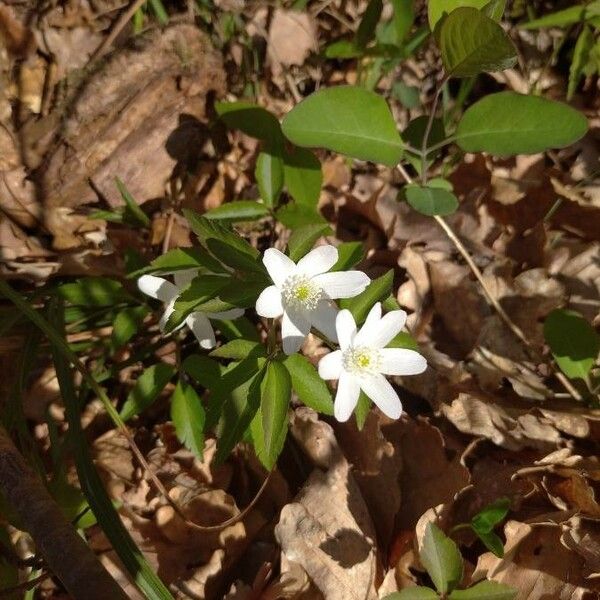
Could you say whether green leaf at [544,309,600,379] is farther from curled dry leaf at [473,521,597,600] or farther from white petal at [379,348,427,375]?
white petal at [379,348,427,375]

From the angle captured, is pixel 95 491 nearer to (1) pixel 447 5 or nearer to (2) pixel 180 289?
(2) pixel 180 289

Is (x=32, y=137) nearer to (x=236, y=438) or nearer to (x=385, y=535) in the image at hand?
(x=236, y=438)

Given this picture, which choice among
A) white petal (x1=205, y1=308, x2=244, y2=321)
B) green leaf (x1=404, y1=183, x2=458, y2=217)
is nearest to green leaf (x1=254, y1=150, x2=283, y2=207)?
green leaf (x1=404, y1=183, x2=458, y2=217)

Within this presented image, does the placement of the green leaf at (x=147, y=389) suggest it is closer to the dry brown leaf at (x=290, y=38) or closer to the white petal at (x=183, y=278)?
the white petal at (x=183, y=278)

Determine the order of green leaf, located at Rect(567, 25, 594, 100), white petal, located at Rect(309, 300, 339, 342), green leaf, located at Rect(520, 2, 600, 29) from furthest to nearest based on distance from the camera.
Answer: green leaf, located at Rect(567, 25, 594, 100) < green leaf, located at Rect(520, 2, 600, 29) < white petal, located at Rect(309, 300, 339, 342)

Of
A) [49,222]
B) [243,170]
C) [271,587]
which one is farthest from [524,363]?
[49,222]

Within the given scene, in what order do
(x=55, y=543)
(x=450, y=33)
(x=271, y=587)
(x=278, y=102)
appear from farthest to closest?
(x=278, y=102) → (x=271, y=587) → (x=450, y=33) → (x=55, y=543)

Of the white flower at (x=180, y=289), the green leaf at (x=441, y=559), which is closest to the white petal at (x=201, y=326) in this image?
the white flower at (x=180, y=289)
